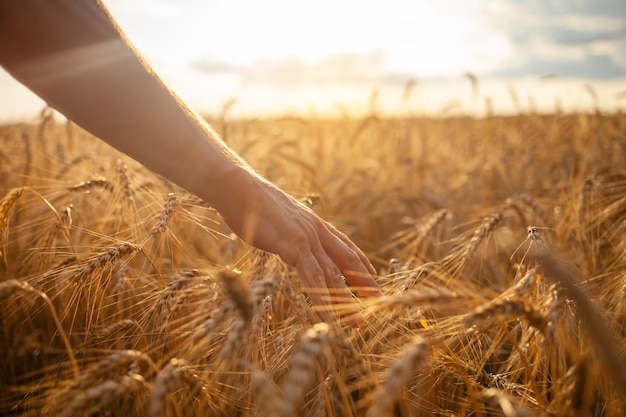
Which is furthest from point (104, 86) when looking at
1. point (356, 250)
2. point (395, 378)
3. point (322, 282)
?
point (395, 378)

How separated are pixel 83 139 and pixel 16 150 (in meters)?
2.06

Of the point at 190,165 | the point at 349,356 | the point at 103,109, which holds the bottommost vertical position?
the point at 349,356

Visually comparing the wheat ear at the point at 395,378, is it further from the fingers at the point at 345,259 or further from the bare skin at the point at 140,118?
the fingers at the point at 345,259

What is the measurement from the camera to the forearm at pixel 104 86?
1122mm

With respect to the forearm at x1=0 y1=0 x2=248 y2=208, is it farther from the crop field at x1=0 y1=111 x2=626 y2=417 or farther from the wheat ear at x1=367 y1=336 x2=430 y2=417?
the wheat ear at x1=367 y1=336 x2=430 y2=417

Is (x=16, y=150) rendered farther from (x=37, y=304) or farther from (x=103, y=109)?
(x=103, y=109)

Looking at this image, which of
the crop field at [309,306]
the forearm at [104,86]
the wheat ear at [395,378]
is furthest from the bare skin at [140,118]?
the wheat ear at [395,378]

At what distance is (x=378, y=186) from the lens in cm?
425

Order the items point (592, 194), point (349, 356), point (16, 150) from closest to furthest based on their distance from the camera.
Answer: point (349, 356) → point (592, 194) → point (16, 150)

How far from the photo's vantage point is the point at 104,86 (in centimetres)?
118

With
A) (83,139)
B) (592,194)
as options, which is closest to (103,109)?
(592,194)

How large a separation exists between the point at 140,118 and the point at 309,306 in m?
0.71

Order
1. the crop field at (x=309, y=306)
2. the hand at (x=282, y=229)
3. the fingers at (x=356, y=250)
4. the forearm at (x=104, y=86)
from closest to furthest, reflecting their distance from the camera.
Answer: the crop field at (x=309, y=306) < the forearm at (x=104, y=86) < the hand at (x=282, y=229) < the fingers at (x=356, y=250)

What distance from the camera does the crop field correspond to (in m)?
0.86
